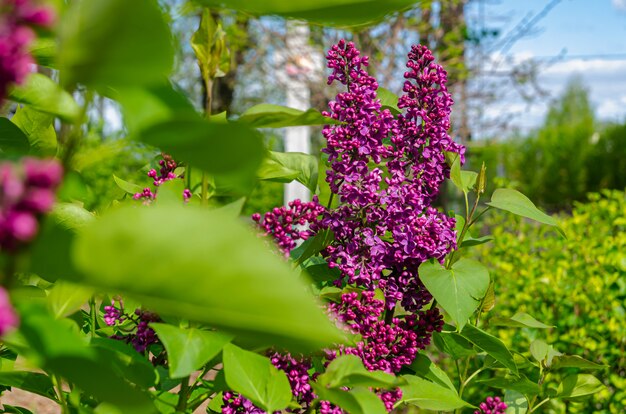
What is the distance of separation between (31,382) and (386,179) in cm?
70

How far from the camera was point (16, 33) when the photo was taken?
0.43 m

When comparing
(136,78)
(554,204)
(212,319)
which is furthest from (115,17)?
(554,204)

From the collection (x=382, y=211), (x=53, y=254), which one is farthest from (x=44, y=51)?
(x=382, y=211)

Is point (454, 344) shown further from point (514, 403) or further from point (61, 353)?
point (61, 353)

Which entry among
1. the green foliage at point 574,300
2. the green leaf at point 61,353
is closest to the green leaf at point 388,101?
the green leaf at point 61,353

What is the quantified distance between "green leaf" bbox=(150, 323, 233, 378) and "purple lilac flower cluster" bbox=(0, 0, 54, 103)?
0.39 meters

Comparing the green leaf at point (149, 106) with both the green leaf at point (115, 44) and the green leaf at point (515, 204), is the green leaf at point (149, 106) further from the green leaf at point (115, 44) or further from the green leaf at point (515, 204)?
the green leaf at point (515, 204)

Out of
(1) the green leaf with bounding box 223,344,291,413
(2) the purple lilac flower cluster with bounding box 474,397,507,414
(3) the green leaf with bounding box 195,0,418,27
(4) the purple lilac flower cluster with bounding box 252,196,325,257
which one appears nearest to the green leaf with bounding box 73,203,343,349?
(3) the green leaf with bounding box 195,0,418,27

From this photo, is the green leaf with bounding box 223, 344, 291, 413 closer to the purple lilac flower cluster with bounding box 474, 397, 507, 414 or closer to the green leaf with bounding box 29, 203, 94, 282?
the green leaf with bounding box 29, 203, 94, 282

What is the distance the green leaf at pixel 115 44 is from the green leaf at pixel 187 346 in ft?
1.22

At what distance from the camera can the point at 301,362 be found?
1.10m

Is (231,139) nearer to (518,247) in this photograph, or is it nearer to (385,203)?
(385,203)

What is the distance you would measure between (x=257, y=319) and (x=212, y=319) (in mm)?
35

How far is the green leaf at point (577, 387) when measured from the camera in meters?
1.86
